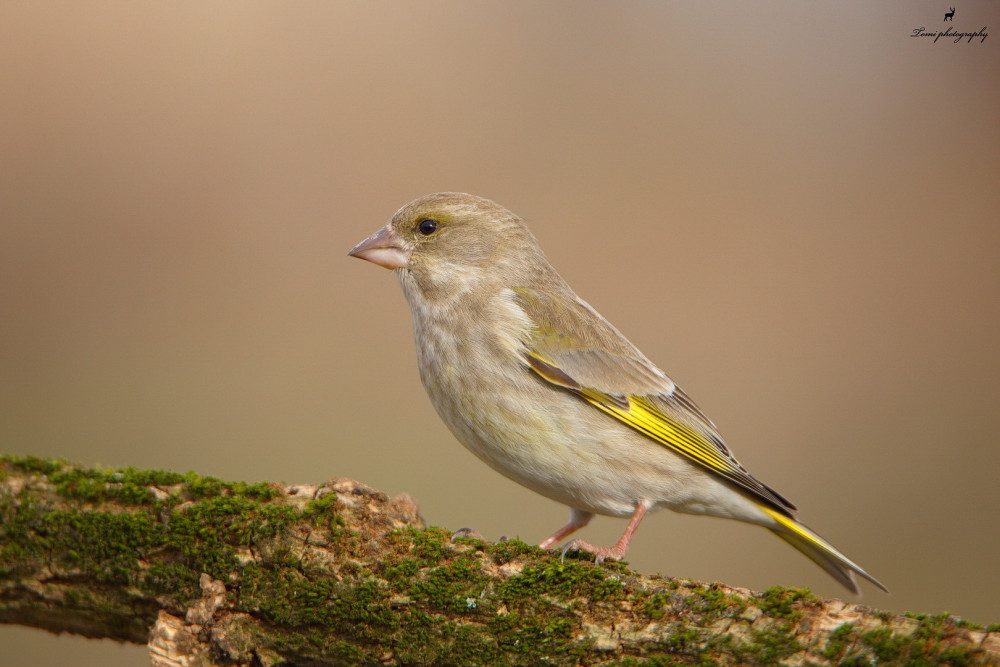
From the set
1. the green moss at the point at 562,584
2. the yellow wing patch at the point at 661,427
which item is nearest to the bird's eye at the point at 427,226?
the yellow wing patch at the point at 661,427

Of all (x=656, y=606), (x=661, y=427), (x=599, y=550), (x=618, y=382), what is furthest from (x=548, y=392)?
(x=656, y=606)

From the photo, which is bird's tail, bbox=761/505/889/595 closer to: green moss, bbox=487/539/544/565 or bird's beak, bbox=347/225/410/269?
green moss, bbox=487/539/544/565

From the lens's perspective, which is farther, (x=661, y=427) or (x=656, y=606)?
(x=661, y=427)

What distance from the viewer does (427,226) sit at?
5.07 meters

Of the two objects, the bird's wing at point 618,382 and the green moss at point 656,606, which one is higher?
the bird's wing at point 618,382

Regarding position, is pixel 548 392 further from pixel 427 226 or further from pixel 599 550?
pixel 427 226

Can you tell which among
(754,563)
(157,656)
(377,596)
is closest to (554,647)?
(377,596)

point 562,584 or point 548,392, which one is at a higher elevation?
point 548,392

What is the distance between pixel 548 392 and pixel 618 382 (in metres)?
0.45

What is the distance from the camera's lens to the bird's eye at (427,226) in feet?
16.6

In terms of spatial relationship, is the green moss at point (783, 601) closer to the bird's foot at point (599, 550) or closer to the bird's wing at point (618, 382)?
the bird's foot at point (599, 550)

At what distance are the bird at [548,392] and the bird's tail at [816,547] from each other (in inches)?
0.4

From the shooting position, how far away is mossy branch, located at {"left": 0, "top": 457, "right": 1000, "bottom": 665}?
3086mm

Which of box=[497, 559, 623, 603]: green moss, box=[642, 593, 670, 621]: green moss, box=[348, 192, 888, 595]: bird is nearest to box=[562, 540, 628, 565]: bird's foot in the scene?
box=[348, 192, 888, 595]: bird
